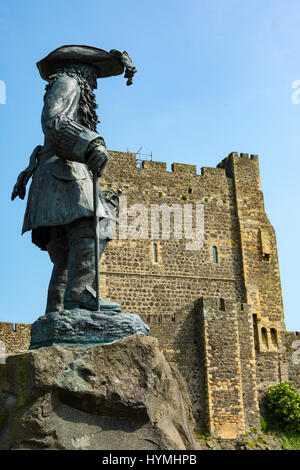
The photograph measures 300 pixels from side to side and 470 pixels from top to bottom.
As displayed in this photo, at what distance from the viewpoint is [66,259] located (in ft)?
18.7

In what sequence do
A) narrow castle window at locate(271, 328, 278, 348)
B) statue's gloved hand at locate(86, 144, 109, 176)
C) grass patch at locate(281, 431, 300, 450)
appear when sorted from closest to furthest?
statue's gloved hand at locate(86, 144, 109, 176) < grass patch at locate(281, 431, 300, 450) < narrow castle window at locate(271, 328, 278, 348)

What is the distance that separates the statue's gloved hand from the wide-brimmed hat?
42.1 inches

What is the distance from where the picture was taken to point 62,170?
5414mm

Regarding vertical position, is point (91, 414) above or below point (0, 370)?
below

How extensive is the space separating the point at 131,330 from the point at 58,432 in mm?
924

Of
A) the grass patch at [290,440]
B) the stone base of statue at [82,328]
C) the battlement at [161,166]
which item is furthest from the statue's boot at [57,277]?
the battlement at [161,166]

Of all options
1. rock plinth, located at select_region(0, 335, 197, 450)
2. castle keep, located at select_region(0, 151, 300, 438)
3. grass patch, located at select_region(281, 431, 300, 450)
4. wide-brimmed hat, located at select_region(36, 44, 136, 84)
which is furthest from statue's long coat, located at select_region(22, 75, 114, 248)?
grass patch, located at select_region(281, 431, 300, 450)

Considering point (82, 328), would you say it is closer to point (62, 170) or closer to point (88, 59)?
point (62, 170)

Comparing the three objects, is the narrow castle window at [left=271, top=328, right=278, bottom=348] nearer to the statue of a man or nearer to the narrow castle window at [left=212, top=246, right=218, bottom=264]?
the narrow castle window at [left=212, top=246, right=218, bottom=264]

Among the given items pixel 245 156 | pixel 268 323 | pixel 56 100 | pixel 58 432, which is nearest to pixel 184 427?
pixel 58 432

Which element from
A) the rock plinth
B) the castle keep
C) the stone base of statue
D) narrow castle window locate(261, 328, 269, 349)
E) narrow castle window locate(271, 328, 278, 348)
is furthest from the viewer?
narrow castle window locate(271, 328, 278, 348)

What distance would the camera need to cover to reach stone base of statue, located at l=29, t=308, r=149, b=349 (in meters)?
4.93

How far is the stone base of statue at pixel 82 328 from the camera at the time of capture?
4.93m

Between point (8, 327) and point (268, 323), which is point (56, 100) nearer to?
point (8, 327)
